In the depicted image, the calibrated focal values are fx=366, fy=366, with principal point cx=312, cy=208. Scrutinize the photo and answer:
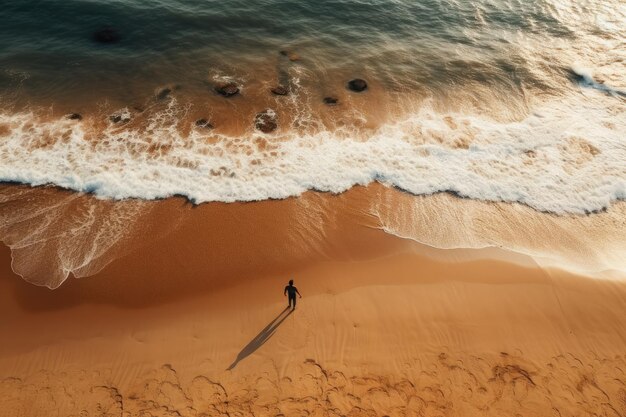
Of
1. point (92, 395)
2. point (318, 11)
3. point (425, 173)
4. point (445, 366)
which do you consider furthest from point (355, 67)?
point (92, 395)

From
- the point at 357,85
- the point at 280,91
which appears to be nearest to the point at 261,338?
the point at 280,91

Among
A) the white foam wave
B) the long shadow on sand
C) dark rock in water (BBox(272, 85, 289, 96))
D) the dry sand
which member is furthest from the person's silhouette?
dark rock in water (BBox(272, 85, 289, 96))

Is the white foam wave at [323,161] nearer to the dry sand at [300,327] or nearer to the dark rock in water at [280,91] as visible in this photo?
the dry sand at [300,327]

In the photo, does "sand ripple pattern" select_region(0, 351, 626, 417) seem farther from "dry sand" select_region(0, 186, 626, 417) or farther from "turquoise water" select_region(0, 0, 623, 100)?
"turquoise water" select_region(0, 0, 623, 100)

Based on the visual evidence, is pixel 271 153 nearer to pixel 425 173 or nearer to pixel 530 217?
pixel 425 173

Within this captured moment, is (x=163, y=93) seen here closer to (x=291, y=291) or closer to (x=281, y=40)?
(x=281, y=40)
